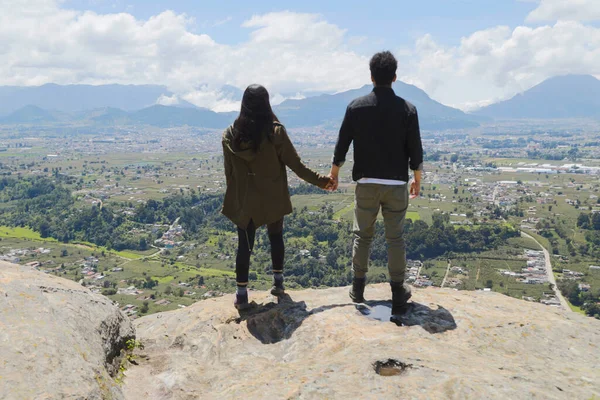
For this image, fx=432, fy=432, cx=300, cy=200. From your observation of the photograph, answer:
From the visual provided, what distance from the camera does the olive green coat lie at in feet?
17.3

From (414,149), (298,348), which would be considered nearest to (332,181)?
(414,149)

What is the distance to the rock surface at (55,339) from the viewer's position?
292 cm

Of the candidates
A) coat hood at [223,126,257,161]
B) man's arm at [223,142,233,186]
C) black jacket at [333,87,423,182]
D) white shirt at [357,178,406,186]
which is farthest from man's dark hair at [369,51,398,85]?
man's arm at [223,142,233,186]

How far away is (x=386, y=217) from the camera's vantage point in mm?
5227

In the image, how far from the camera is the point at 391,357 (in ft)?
12.4

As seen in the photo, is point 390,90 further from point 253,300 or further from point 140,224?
point 140,224

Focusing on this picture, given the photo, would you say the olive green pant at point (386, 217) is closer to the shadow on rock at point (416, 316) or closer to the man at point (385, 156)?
the man at point (385, 156)

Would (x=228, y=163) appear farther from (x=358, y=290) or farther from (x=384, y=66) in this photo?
(x=358, y=290)

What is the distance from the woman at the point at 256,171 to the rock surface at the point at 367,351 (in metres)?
0.77

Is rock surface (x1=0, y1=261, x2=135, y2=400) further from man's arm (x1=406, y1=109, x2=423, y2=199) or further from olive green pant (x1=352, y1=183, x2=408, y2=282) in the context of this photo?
man's arm (x1=406, y1=109, x2=423, y2=199)

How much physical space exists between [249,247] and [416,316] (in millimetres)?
2205

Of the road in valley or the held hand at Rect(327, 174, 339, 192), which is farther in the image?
the road in valley

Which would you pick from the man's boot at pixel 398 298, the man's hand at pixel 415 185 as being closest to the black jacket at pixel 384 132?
the man's hand at pixel 415 185

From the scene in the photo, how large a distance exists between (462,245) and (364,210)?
51.0m
